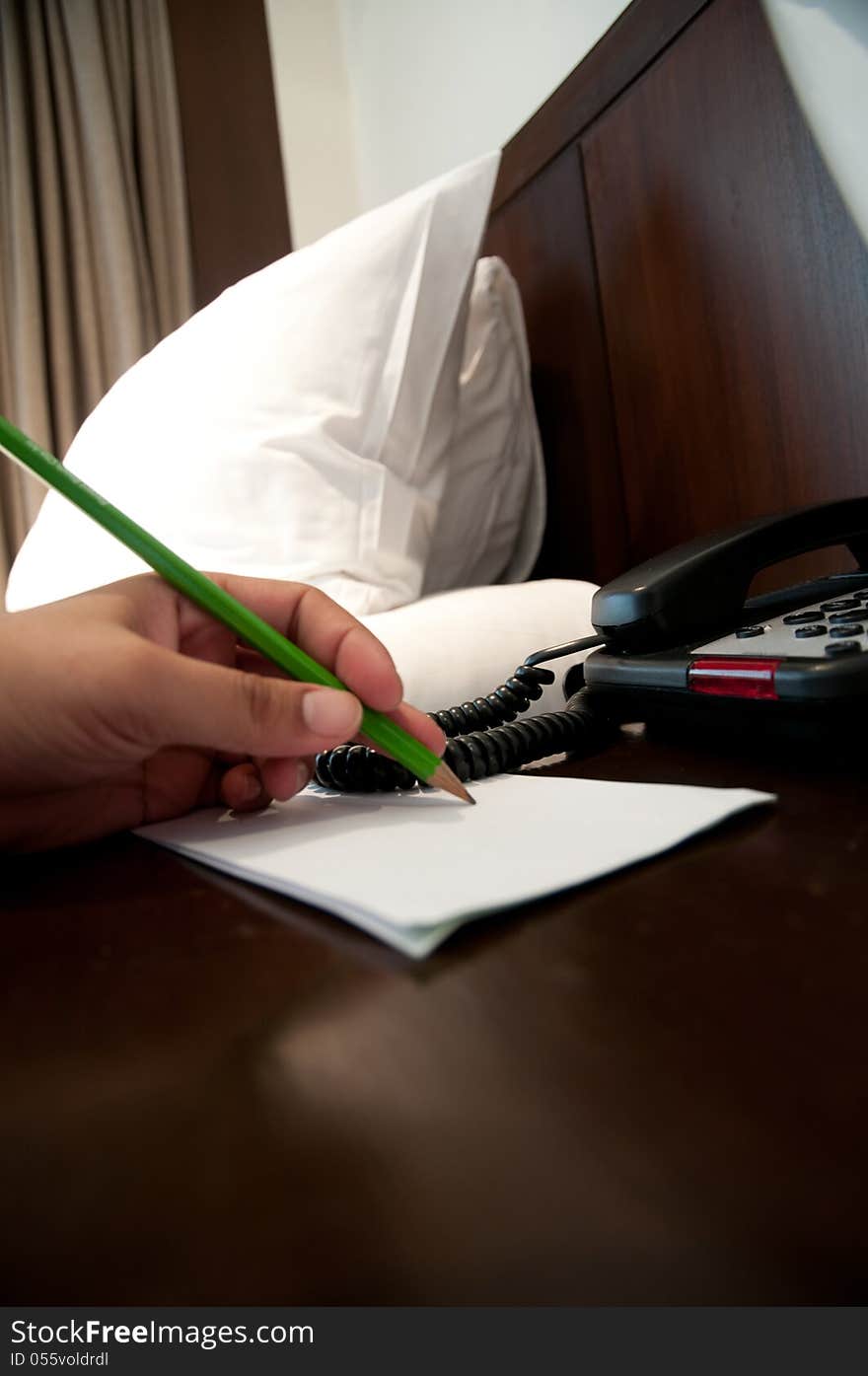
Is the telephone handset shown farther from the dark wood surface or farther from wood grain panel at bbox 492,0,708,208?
the dark wood surface

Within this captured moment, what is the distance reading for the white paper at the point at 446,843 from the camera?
262 millimetres

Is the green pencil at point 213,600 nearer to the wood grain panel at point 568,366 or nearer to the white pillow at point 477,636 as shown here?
the white pillow at point 477,636

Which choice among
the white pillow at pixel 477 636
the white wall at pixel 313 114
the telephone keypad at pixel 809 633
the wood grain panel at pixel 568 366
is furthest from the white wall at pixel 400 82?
the telephone keypad at pixel 809 633

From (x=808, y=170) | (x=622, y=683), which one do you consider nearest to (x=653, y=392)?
(x=808, y=170)

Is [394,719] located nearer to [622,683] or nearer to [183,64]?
[622,683]

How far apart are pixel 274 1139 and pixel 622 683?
1.18 feet

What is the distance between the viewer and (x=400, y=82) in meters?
1.57

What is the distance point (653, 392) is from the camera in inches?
36.9

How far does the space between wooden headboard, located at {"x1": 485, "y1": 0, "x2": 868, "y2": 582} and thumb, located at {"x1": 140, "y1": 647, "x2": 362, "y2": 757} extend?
0.51 metres

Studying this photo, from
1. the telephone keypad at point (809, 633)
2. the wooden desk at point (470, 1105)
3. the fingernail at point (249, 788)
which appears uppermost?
the telephone keypad at point (809, 633)

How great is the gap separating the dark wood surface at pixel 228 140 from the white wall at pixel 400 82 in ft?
0.15

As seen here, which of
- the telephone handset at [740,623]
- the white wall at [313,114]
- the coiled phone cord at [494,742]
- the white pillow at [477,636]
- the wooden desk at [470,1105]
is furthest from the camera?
the white wall at [313,114]

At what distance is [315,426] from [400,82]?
42.0 inches

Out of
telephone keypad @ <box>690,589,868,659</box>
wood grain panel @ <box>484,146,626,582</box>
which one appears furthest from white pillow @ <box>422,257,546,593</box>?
telephone keypad @ <box>690,589,868,659</box>
